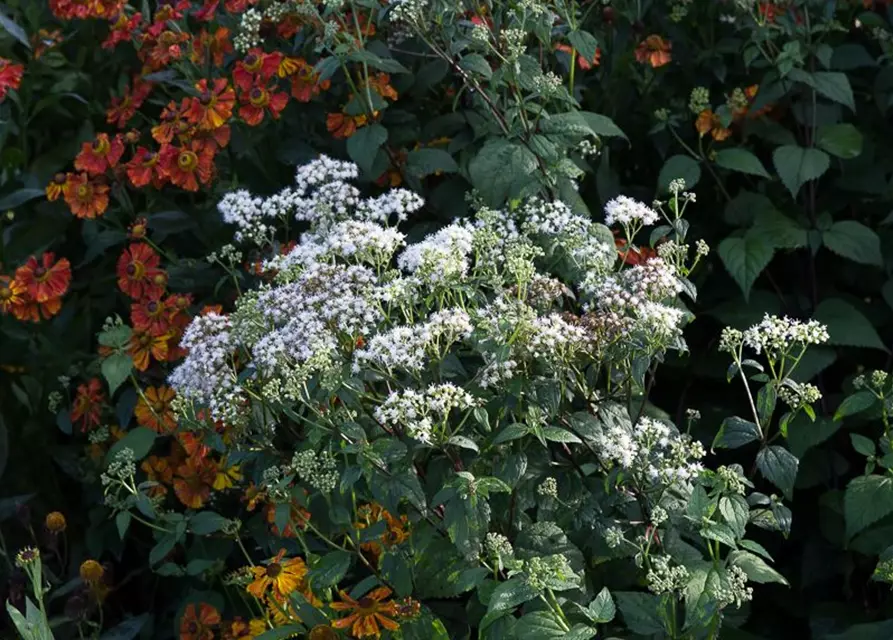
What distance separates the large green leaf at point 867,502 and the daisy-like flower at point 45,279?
1.82 meters

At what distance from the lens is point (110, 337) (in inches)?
112

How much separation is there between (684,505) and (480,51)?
1083 millimetres

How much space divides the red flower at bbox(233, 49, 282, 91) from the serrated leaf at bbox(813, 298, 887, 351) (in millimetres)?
1367

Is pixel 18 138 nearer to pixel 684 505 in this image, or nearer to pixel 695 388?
pixel 695 388

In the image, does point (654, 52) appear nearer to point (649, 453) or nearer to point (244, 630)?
point (649, 453)

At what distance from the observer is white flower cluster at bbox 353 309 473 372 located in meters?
2.01

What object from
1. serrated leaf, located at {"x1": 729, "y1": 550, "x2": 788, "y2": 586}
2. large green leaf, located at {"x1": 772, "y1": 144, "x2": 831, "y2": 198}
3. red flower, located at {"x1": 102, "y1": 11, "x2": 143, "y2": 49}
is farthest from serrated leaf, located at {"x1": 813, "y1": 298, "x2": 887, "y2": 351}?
red flower, located at {"x1": 102, "y1": 11, "x2": 143, "y2": 49}

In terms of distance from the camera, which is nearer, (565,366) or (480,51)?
(565,366)

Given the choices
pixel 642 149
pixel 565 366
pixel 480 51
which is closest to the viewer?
pixel 565 366

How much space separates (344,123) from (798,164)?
104 centimetres

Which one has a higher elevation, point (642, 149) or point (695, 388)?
point (642, 149)

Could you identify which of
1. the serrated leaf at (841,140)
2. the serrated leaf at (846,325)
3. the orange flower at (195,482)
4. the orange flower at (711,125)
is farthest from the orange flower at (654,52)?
the orange flower at (195,482)

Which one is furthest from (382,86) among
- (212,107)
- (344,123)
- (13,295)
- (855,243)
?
(855,243)

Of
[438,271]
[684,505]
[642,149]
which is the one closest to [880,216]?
[642,149]
